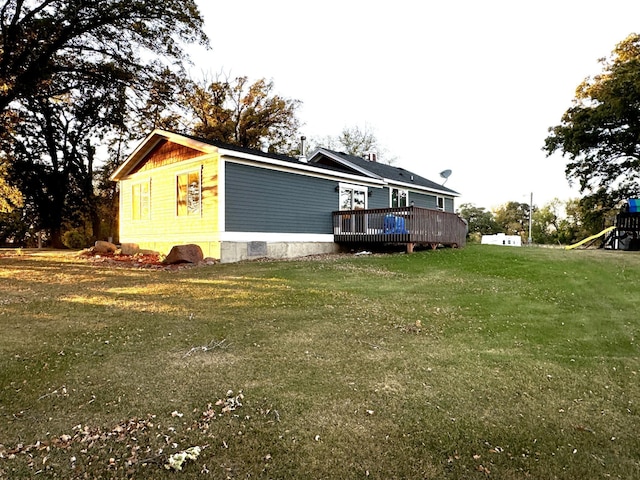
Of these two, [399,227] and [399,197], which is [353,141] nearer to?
[399,197]

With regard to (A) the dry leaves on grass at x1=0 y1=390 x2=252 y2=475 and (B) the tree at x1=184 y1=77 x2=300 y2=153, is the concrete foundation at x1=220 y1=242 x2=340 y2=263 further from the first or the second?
(B) the tree at x1=184 y1=77 x2=300 y2=153

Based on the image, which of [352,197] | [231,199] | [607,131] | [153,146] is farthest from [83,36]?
[607,131]

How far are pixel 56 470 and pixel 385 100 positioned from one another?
86.8 feet

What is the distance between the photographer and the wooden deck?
577 inches

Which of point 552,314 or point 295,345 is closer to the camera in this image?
point 295,345

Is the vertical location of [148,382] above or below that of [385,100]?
below

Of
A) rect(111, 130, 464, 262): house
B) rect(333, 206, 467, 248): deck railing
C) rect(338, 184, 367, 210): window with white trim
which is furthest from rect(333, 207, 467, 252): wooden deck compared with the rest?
rect(338, 184, 367, 210): window with white trim

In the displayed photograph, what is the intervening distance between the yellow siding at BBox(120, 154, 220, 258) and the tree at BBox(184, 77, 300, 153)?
14537mm

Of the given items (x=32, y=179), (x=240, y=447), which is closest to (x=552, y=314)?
(x=240, y=447)

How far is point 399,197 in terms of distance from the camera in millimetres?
21422

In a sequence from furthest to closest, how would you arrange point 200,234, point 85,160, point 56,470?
point 85,160 < point 200,234 < point 56,470

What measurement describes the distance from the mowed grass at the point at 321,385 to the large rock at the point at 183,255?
15.7 feet

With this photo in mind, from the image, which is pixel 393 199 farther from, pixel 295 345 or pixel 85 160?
pixel 85 160

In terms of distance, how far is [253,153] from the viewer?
1411cm
